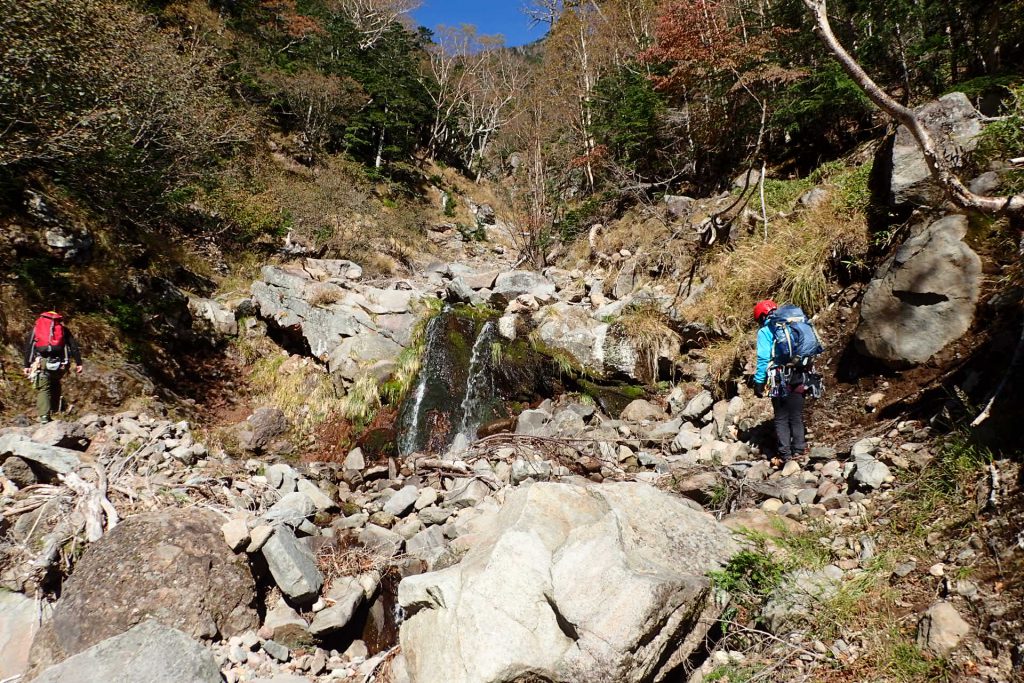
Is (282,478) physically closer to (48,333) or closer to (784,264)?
(48,333)

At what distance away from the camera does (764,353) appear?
4832 mm

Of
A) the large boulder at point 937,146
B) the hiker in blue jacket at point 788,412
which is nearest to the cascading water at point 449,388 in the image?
the hiker in blue jacket at point 788,412

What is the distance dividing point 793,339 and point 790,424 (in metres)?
0.81

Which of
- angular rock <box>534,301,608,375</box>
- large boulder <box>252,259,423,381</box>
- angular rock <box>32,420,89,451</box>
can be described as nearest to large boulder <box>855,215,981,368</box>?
angular rock <box>534,301,608,375</box>

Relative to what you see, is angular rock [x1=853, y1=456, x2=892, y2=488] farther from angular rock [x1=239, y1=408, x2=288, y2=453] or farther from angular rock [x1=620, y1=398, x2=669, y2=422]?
angular rock [x1=239, y1=408, x2=288, y2=453]

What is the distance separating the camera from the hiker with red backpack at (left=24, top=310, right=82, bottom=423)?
6.11 metres

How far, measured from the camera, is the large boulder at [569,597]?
2.40 meters

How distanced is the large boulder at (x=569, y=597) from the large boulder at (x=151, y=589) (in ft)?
5.13

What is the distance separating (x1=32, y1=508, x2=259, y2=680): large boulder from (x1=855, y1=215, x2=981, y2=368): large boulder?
19.3 feet

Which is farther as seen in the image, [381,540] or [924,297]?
[381,540]

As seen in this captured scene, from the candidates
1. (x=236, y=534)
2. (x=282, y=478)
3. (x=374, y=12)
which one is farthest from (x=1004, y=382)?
(x=374, y=12)

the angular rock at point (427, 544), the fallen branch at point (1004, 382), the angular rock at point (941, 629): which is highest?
the fallen branch at point (1004, 382)

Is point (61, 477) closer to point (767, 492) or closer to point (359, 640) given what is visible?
point (359, 640)

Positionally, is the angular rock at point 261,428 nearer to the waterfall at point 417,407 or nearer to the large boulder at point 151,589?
the waterfall at point 417,407
